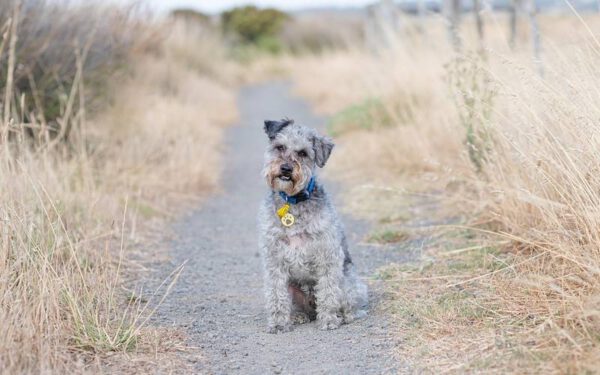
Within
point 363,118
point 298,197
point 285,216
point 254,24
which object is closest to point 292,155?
point 298,197

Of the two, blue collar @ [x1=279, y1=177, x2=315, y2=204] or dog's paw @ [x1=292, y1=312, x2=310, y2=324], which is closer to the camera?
blue collar @ [x1=279, y1=177, x2=315, y2=204]

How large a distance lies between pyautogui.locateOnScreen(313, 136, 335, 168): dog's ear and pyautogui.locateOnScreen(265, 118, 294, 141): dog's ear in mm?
232

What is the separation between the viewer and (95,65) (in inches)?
418

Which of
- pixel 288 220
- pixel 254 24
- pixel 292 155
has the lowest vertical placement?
pixel 288 220

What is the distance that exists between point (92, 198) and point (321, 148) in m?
2.89

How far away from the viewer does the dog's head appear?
5328 mm

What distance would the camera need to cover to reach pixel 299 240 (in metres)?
5.39

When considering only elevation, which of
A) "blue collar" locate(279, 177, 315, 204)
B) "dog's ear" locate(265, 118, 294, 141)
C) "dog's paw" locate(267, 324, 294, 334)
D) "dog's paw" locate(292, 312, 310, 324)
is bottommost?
"dog's paw" locate(292, 312, 310, 324)

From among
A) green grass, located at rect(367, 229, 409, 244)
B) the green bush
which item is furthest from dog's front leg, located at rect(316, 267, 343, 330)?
the green bush

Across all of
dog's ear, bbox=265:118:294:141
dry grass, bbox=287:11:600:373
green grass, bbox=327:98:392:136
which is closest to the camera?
dry grass, bbox=287:11:600:373

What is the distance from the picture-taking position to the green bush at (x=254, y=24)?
3588 centimetres

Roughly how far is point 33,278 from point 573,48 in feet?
13.9

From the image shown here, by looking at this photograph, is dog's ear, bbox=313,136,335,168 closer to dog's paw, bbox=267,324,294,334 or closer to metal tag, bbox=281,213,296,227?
metal tag, bbox=281,213,296,227

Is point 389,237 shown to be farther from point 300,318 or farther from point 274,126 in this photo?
point 274,126
